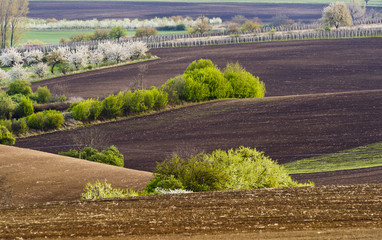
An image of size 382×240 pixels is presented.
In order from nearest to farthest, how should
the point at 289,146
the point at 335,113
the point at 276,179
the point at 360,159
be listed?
the point at 276,179
the point at 360,159
the point at 289,146
the point at 335,113

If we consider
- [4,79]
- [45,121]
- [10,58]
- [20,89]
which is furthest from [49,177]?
[10,58]

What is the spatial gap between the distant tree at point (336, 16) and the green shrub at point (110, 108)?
90505mm

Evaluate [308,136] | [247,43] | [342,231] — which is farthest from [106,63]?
[342,231]

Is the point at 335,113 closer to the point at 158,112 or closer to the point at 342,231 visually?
the point at 158,112

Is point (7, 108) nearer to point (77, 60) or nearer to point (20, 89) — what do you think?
point (20, 89)

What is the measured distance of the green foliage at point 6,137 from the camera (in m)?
50.8

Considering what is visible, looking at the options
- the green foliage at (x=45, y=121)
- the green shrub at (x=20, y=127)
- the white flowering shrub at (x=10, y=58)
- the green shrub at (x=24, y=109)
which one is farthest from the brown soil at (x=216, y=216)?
the white flowering shrub at (x=10, y=58)

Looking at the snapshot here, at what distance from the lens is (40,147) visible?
166 ft

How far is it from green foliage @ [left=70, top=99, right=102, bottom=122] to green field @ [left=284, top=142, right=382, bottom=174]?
22.4 metres

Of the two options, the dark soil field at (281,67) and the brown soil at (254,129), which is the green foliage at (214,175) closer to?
the brown soil at (254,129)

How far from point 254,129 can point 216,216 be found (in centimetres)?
3330

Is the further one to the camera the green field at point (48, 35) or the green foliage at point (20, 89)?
the green field at point (48, 35)

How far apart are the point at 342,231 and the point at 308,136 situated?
105 feet

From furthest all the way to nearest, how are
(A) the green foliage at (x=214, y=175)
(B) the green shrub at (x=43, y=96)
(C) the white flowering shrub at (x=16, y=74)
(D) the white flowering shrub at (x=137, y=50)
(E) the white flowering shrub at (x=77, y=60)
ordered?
(D) the white flowering shrub at (x=137, y=50) → (E) the white flowering shrub at (x=77, y=60) → (C) the white flowering shrub at (x=16, y=74) → (B) the green shrub at (x=43, y=96) → (A) the green foliage at (x=214, y=175)
